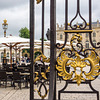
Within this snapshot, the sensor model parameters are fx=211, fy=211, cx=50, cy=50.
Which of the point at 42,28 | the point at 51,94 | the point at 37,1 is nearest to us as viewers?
Answer: the point at 51,94

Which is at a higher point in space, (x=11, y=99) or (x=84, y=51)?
(x=84, y=51)

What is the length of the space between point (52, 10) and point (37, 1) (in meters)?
0.36

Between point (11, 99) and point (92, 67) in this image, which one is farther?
point (11, 99)

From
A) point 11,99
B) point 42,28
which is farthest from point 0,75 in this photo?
point 42,28

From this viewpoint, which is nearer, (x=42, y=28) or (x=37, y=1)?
(x=37, y=1)

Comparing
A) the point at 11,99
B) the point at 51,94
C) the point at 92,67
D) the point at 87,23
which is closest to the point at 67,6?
the point at 87,23

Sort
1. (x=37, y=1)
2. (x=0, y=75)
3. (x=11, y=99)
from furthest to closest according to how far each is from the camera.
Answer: (x=0, y=75) < (x=11, y=99) < (x=37, y=1)

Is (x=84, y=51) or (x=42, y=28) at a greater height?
(x=42, y=28)

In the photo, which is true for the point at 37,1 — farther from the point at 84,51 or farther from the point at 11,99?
the point at 11,99

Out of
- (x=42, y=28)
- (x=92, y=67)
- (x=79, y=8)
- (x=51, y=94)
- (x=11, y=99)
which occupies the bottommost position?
(x=11, y=99)

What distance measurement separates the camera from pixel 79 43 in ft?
9.87

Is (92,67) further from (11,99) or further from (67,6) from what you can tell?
(11,99)

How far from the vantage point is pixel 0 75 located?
8312 millimetres

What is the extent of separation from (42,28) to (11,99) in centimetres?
327
